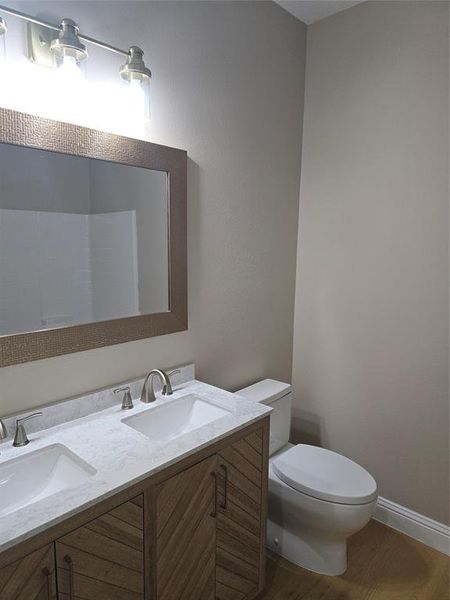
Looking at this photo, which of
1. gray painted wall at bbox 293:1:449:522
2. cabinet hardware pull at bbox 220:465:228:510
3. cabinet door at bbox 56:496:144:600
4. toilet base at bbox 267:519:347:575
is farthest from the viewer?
gray painted wall at bbox 293:1:449:522

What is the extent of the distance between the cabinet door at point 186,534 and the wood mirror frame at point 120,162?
61cm

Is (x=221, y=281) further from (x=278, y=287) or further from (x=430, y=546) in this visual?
(x=430, y=546)

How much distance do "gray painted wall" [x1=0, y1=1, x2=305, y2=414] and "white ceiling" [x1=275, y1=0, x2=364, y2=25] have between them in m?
0.05

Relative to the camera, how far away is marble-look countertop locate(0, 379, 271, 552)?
1.00 m

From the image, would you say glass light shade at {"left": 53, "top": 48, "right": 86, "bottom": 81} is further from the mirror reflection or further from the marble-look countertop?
the marble-look countertop

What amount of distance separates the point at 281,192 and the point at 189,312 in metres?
0.94

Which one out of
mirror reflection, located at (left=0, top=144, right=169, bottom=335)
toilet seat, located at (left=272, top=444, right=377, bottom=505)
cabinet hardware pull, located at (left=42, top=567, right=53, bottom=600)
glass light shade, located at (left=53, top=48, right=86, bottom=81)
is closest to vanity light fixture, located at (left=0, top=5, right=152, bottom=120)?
glass light shade, located at (left=53, top=48, right=86, bottom=81)

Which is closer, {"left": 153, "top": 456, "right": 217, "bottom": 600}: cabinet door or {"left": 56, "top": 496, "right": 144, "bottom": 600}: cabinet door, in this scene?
{"left": 56, "top": 496, "right": 144, "bottom": 600}: cabinet door

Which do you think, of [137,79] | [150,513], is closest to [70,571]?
[150,513]

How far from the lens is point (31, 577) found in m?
0.99

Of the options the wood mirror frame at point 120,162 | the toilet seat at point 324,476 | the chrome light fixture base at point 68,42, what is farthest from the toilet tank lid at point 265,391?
the chrome light fixture base at point 68,42

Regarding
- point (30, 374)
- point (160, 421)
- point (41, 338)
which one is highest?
point (41, 338)

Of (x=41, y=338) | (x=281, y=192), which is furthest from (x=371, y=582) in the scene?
(x=281, y=192)

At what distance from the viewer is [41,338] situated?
56.4 inches
